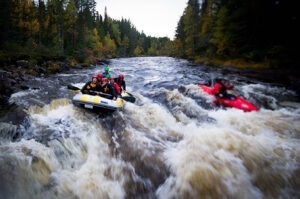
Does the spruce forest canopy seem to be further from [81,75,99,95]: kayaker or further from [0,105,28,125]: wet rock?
[81,75,99,95]: kayaker

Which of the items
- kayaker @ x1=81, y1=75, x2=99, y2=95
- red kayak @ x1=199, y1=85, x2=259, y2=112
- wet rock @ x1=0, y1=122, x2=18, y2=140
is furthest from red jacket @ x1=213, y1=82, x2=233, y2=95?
wet rock @ x1=0, y1=122, x2=18, y2=140

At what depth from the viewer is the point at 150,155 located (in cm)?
556

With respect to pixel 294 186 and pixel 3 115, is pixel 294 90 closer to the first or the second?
pixel 294 186

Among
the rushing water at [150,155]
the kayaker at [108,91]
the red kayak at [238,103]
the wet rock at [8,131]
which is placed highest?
the kayaker at [108,91]

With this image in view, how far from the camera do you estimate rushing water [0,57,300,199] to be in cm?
425

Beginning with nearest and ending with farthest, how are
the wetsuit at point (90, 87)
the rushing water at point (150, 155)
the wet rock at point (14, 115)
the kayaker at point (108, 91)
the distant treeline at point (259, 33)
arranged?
the rushing water at point (150, 155) < the wet rock at point (14, 115) < the kayaker at point (108, 91) < the wetsuit at point (90, 87) < the distant treeline at point (259, 33)

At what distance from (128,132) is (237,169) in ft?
11.5

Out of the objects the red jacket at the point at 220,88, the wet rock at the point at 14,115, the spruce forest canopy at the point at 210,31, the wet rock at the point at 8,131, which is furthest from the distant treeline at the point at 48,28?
the red jacket at the point at 220,88

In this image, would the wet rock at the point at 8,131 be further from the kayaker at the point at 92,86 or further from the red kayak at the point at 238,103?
the red kayak at the point at 238,103

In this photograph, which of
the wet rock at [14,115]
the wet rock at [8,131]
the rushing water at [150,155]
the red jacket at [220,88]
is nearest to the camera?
the rushing water at [150,155]

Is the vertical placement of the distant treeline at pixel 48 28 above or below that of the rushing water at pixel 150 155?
above

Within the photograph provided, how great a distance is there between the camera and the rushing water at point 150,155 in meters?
4.25

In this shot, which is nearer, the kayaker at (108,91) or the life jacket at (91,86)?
the kayaker at (108,91)

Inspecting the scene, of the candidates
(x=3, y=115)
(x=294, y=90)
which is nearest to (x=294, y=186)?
(x=3, y=115)
